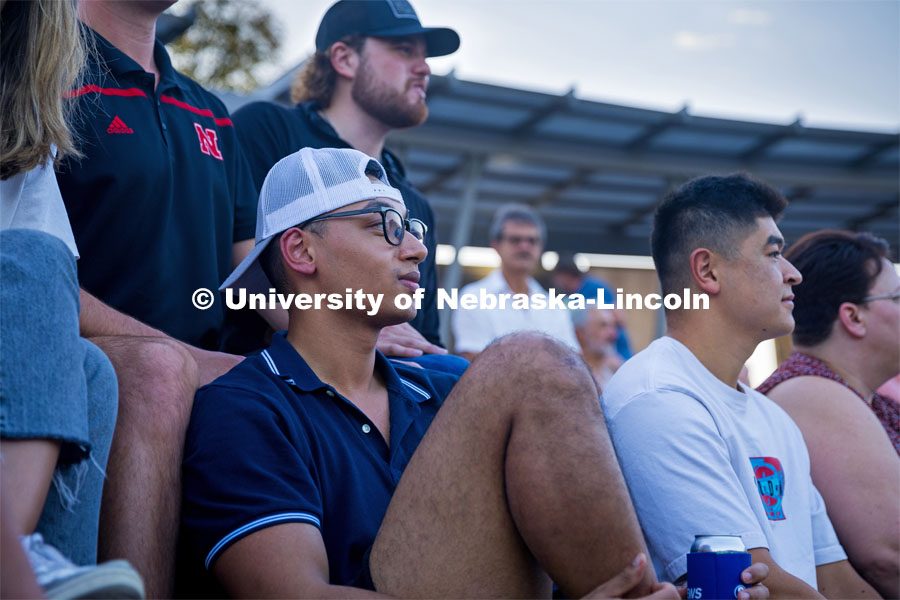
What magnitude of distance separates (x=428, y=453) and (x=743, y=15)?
6863 mm

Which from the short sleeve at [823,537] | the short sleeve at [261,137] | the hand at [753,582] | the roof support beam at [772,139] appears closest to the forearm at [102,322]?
the short sleeve at [261,137]

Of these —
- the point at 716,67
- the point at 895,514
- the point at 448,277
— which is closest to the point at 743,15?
the point at 716,67

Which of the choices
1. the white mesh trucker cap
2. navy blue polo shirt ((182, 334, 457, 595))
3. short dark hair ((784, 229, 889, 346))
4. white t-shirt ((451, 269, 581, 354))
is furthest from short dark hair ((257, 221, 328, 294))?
white t-shirt ((451, 269, 581, 354))

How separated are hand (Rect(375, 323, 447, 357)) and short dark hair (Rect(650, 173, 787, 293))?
0.94 meters

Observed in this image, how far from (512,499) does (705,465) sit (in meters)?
0.84

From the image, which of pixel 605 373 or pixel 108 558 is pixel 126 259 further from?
pixel 605 373

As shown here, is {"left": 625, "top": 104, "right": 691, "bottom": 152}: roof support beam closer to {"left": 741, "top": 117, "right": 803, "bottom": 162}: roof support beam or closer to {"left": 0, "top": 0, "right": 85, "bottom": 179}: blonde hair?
{"left": 741, "top": 117, "right": 803, "bottom": 162}: roof support beam

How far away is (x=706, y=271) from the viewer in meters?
3.25

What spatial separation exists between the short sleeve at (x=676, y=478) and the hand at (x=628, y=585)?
1.93ft

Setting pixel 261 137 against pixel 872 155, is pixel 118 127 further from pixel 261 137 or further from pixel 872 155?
pixel 872 155

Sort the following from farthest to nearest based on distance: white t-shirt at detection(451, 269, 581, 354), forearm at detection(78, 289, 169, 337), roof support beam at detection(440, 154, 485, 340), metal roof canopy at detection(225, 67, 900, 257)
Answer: roof support beam at detection(440, 154, 485, 340), metal roof canopy at detection(225, 67, 900, 257), white t-shirt at detection(451, 269, 581, 354), forearm at detection(78, 289, 169, 337)

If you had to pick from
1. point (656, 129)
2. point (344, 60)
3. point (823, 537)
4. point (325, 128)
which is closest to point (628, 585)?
point (823, 537)

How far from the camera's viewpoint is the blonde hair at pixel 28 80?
2.08 meters

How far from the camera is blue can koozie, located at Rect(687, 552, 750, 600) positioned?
2.06m
